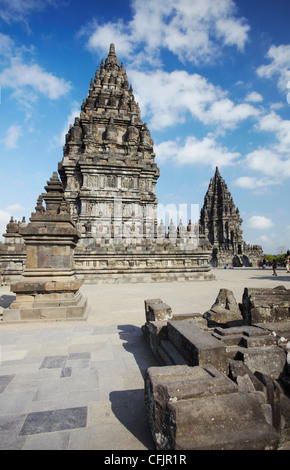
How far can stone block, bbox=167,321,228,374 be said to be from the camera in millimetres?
2416

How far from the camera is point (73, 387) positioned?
275cm

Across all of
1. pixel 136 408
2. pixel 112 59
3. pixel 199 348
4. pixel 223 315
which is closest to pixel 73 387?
pixel 136 408

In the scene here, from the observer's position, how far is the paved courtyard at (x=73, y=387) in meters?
1.98

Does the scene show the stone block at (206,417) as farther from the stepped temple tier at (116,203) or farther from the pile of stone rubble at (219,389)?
the stepped temple tier at (116,203)

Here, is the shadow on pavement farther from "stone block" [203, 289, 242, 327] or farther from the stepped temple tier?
the stepped temple tier

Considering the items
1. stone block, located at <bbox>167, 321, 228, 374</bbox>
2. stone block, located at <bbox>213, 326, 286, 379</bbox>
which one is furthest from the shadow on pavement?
stone block, located at <bbox>213, 326, 286, 379</bbox>

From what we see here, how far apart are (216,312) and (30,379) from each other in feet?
10.7

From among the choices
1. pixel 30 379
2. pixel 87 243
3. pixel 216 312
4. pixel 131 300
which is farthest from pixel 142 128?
pixel 30 379

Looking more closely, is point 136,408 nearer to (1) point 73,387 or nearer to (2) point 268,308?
(1) point 73,387

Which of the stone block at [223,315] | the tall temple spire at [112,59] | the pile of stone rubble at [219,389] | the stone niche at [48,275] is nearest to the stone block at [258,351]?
the pile of stone rubble at [219,389]

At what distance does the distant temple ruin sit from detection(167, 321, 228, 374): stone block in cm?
1122
